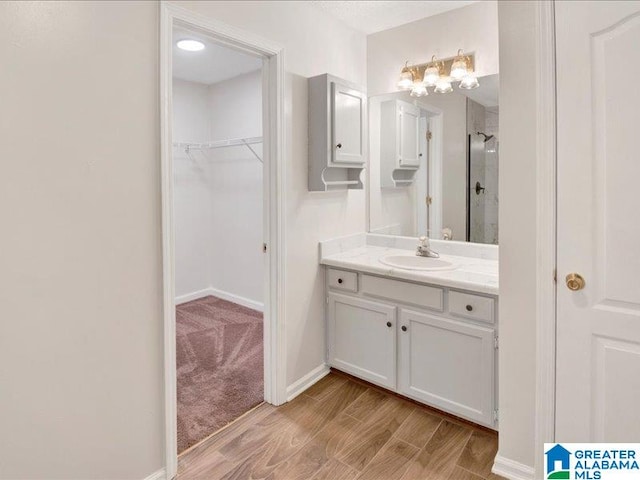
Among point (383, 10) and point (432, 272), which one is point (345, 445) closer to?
point (432, 272)

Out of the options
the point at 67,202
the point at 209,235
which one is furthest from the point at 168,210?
the point at 209,235

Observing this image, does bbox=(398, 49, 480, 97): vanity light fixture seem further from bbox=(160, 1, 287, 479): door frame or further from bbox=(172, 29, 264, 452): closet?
bbox=(172, 29, 264, 452): closet

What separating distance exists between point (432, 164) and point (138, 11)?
1.95m

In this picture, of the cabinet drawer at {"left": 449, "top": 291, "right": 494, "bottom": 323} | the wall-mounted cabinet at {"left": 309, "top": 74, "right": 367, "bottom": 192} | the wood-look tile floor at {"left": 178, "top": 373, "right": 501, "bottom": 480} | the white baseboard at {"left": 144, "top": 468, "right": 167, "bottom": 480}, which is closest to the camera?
the white baseboard at {"left": 144, "top": 468, "right": 167, "bottom": 480}

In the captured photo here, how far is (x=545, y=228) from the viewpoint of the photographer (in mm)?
1612

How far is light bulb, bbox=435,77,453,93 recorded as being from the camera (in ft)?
8.60

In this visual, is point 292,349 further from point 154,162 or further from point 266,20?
point 266,20

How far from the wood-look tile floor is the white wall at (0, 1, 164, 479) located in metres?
0.41

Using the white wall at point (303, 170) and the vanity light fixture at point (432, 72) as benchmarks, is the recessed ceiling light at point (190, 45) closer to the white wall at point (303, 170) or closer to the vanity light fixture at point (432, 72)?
the white wall at point (303, 170)

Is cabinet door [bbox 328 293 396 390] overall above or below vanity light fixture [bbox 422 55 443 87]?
below

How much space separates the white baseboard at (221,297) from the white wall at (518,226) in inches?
112

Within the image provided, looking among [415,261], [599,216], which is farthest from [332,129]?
[599,216]

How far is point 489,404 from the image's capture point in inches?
81.4

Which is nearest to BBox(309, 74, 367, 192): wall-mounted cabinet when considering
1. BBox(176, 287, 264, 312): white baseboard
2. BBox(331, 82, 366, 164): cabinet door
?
BBox(331, 82, 366, 164): cabinet door
